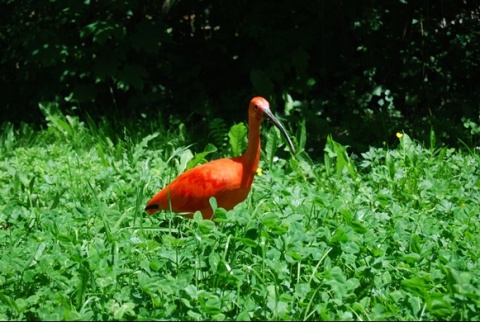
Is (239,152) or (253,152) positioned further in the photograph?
(239,152)

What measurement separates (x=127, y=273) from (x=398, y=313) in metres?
1.23

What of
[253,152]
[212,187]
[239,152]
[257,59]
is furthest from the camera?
[257,59]

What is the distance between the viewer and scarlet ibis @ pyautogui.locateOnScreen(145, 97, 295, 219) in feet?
13.2

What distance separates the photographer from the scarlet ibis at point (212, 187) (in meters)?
4.01

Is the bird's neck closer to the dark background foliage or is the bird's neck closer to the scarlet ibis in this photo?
the scarlet ibis

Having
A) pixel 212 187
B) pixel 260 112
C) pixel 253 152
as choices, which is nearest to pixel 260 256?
pixel 212 187

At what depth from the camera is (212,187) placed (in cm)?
401

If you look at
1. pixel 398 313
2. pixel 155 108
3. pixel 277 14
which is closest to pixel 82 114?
pixel 155 108

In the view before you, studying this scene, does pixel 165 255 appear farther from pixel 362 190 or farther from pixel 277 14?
pixel 277 14

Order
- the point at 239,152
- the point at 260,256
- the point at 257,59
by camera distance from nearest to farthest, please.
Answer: the point at 260,256 < the point at 239,152 < the point at 257,59

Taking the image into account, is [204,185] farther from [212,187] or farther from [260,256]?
[260,256]

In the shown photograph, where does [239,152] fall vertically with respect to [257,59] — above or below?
below

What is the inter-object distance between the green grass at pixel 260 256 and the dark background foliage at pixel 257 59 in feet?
6.78

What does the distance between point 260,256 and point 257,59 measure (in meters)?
4.14
